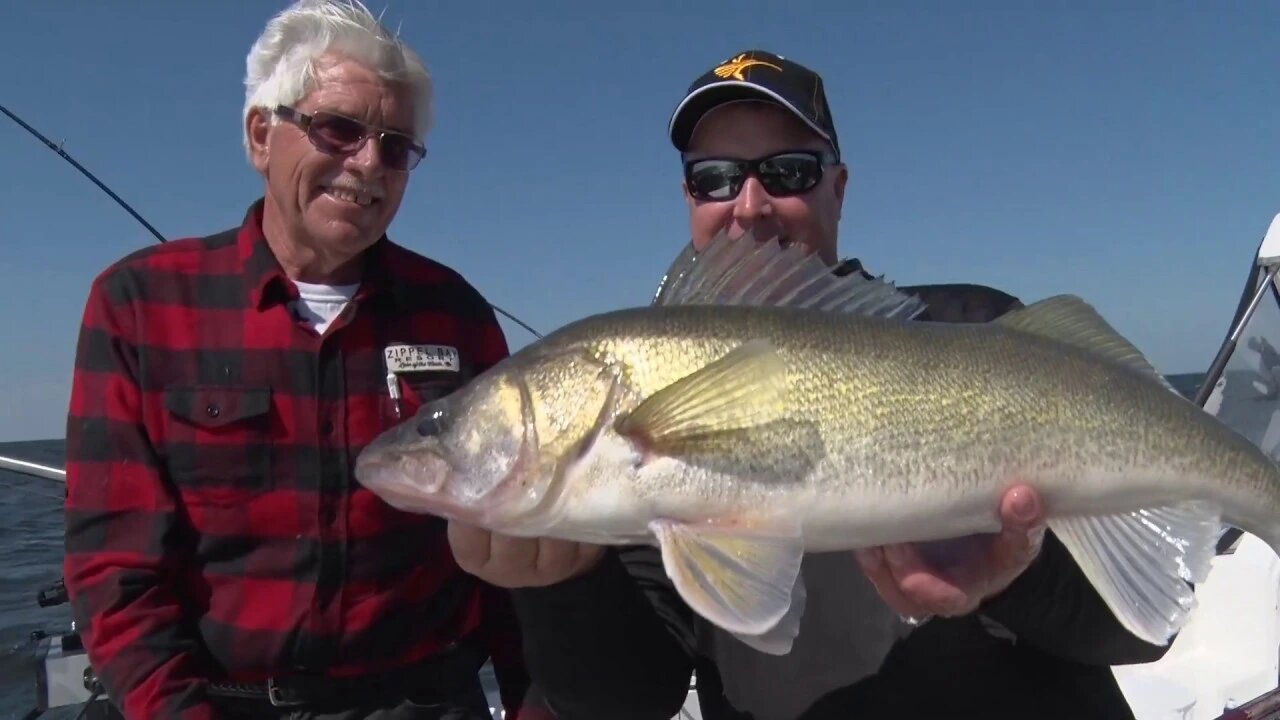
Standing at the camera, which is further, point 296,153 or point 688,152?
point 688,152

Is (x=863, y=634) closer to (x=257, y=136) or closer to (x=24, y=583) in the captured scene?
(x=257, y=136)

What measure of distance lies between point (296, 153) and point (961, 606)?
2.48 meters

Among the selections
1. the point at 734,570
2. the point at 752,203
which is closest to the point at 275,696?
the point at 734,570

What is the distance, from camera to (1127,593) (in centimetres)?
219

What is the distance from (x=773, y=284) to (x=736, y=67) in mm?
1224

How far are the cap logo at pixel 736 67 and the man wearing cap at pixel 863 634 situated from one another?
30.8 inches

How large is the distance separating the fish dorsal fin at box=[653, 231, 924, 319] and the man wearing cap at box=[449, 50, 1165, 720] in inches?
3.1

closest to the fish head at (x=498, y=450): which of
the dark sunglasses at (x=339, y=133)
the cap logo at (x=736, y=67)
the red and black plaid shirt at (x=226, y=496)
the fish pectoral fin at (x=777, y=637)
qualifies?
the fish pectoral fin at (x=777, y=637)

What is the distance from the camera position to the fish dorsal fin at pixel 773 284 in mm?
2201

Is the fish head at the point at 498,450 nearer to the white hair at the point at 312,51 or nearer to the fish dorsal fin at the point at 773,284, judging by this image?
the fish dorsal fin at the point at 773,284

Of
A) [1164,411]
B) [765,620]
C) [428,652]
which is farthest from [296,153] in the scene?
[1164,411]

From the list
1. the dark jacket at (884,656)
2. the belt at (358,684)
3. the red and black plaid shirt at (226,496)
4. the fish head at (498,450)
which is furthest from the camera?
the belt at (358,684)

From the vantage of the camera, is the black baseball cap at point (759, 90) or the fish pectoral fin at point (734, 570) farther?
the black baseball cap at point (759, 90)

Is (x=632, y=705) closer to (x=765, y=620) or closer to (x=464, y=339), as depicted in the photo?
(x=765, y=620)
